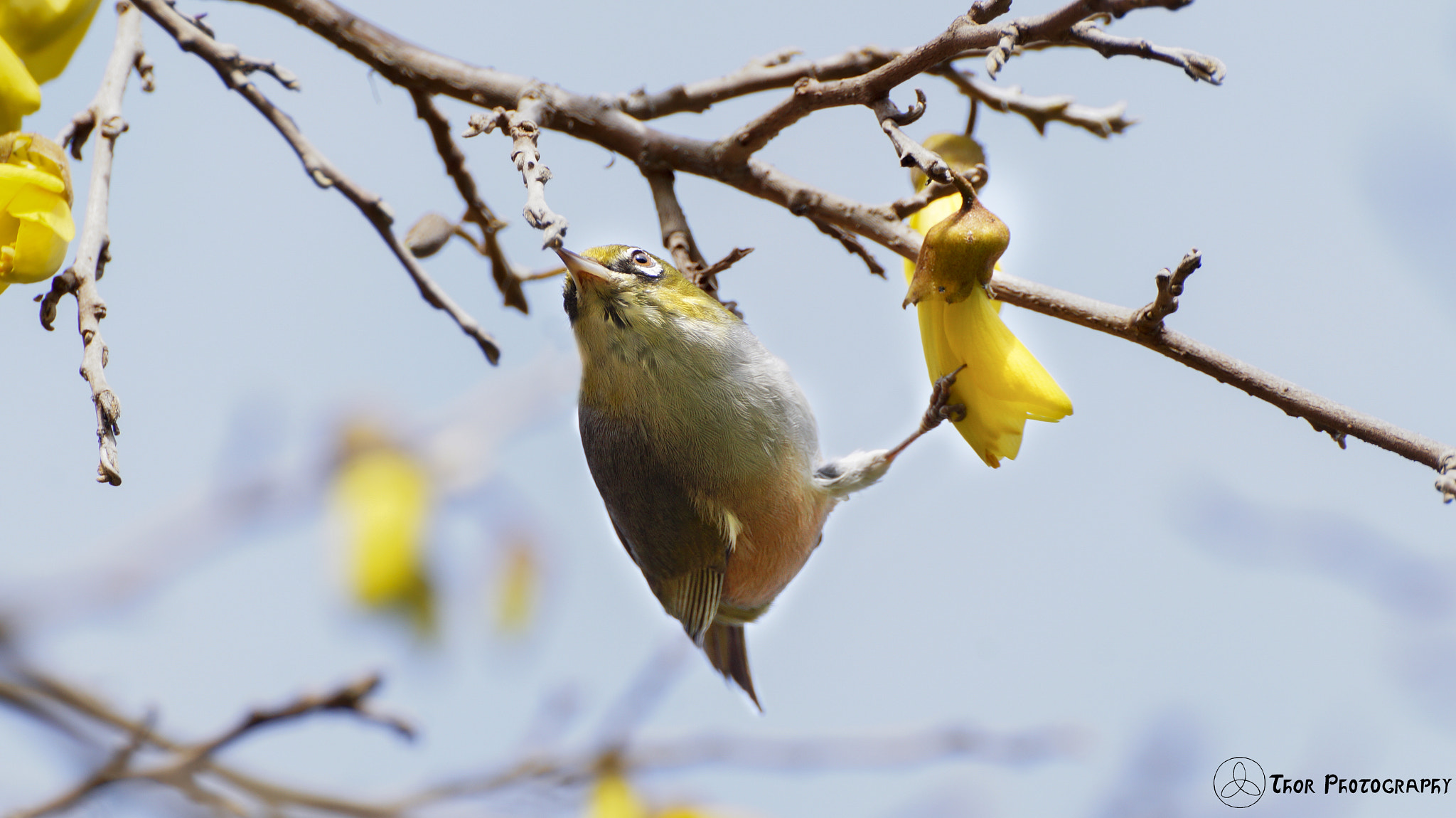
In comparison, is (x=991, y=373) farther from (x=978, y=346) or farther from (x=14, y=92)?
(x=14, y=92)

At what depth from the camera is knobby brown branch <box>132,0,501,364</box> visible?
226cm

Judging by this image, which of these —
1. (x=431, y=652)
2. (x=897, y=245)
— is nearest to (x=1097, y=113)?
(x=897, y=245)

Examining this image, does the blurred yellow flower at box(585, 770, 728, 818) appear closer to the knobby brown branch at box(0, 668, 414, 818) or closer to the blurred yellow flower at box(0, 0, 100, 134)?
the knobby brown branch at box(0, 668, 414, 818)

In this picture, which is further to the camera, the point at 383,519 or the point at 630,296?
the point at 383,519

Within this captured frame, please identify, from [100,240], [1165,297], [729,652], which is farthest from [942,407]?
[100,240]

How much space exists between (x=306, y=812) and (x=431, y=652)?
1334 mm

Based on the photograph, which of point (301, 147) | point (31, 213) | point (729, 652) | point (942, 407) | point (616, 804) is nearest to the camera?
point (31, 213)

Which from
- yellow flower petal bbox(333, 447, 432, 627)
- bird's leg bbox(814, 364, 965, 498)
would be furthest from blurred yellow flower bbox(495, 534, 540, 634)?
bird's leg bbox(814, 364, 965, 498)

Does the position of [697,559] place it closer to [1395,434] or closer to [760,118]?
[760,118]

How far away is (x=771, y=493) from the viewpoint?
2553mm

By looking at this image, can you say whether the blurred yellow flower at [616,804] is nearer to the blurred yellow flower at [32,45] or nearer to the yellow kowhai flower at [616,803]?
the yellow kowhai flower at [616,803]

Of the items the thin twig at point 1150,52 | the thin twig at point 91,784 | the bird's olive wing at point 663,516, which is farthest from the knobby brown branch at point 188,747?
the thin twig at point 1150,52

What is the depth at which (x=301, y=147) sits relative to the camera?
2.37 metres

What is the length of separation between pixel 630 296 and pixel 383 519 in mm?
A: 2861
